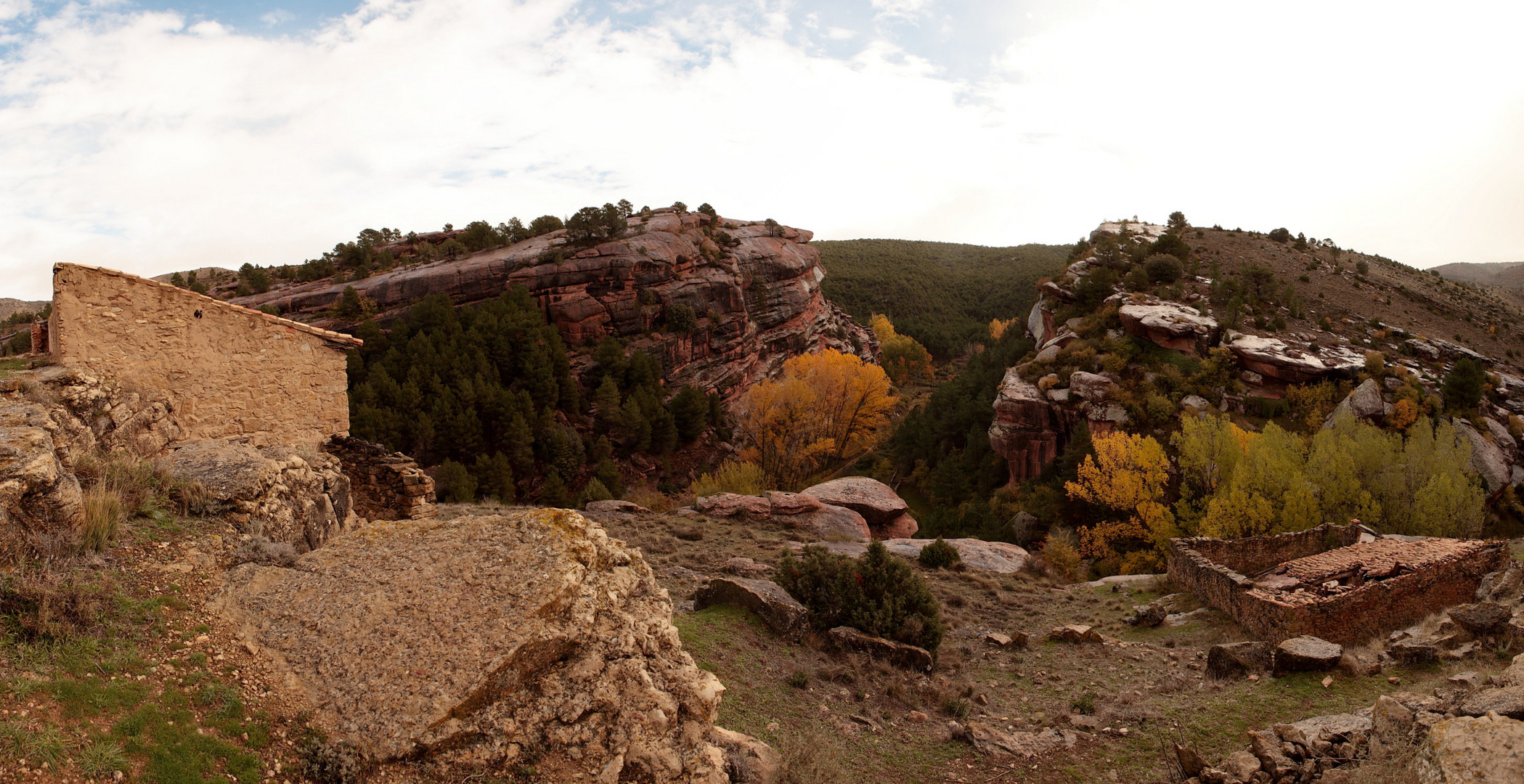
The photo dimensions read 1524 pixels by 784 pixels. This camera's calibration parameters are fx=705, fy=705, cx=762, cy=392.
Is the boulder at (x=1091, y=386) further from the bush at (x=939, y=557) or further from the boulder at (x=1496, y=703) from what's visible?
the boulder at (x=1496, y=703)

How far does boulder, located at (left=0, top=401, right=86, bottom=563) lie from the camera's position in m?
4.85

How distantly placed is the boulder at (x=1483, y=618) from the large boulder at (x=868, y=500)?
15.5 metres

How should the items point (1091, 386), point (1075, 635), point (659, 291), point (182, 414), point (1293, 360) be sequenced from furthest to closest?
point (659, 291)
point (1091, 386)
point (1293, 360)
point (1075, 635)
point (182, 414)

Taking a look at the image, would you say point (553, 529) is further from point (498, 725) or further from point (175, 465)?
point (175, 465)

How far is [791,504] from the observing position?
73.8 ft

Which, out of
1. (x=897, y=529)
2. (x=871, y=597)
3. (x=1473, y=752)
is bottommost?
(x=897, y=529)

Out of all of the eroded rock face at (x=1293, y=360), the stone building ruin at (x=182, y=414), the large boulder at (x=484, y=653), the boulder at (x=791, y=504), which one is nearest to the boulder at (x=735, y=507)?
the boulder at (x=791, y=504)

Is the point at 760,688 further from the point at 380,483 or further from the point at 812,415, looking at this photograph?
the point at 812,415

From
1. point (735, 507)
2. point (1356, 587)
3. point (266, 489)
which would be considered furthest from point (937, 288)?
point (266, 489)

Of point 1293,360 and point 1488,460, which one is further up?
point 1293,360

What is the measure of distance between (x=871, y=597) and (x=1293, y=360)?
28786 millimetres

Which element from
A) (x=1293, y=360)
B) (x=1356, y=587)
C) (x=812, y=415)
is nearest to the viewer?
(x=1356, y=587)

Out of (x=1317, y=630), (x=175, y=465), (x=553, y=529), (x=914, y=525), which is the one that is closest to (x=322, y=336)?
(x=175, y=465)

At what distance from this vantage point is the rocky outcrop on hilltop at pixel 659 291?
4384 cm
